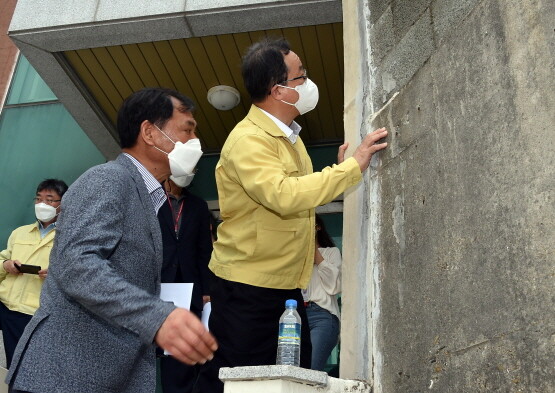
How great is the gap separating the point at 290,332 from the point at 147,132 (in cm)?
104

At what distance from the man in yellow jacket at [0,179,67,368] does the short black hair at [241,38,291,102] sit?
7.91 ft

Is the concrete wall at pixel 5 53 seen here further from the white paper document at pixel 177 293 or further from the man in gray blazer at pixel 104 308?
the man in gray blazer at pixel 104 308

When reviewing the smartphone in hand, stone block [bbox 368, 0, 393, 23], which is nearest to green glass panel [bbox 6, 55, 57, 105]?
the smartphone in hand

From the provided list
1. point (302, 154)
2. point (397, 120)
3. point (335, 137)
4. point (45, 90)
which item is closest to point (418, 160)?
point (397, 120)

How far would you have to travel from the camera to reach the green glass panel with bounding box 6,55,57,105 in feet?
25.9

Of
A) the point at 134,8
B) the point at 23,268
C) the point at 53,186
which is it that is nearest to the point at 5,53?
the point at 53,186

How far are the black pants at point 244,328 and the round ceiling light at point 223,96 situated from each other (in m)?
3.18

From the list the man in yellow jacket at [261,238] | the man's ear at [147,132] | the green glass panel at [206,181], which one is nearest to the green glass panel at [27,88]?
the green glass panel at [206,181]

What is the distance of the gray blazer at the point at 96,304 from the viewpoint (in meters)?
1.89

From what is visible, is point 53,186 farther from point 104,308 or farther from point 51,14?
point 104,308

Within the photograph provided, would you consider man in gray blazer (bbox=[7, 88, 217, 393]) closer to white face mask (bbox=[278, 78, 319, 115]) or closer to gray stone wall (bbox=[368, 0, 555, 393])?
gray stone wall (bbox=[368, 0, 555, 393])

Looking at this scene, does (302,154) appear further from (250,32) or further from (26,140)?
(26,140)

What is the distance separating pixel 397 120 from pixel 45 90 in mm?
6139

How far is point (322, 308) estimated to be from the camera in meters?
4.29
